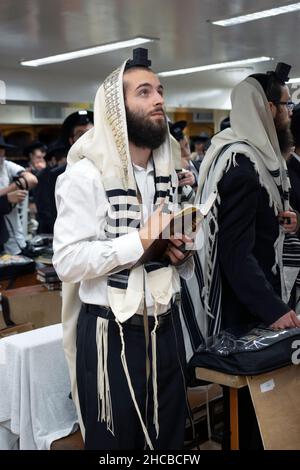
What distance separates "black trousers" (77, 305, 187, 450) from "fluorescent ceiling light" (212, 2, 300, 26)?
3.05 meters

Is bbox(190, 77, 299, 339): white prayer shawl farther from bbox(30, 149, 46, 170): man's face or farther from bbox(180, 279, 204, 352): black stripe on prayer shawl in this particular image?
bbox(30, 149, 46, 170): man's face

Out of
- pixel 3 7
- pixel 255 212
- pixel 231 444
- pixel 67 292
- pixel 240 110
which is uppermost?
pixel 3 7

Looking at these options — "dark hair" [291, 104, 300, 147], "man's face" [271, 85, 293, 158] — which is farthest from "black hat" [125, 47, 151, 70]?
"dark hair" [291, 104, 300, 147]

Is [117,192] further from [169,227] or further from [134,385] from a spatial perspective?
[134,385]

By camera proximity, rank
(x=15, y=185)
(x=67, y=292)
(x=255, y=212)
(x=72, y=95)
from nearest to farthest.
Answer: (x=67, y=292)
(x=255, y=212)
(x=15, y=185)
(x=72, y=95)

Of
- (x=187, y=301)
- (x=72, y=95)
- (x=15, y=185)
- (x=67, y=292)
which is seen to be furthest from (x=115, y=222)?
(x=72, y=95)

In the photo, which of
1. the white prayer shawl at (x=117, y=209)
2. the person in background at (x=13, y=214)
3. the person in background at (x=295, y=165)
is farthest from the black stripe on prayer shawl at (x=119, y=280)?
the person in background at (x=13, y=214)

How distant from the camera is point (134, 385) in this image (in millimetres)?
1786

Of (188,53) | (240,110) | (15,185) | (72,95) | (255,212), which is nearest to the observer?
(255,212)

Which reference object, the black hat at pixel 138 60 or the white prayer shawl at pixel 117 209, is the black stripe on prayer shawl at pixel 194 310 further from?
the black hat at pixel 138 60

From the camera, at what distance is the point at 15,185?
3768 millimetres

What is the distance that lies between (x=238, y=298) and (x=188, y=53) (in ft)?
18.0

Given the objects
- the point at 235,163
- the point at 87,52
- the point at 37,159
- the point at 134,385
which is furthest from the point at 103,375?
the point at 37,159

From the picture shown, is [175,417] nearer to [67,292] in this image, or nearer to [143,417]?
[143,417]
